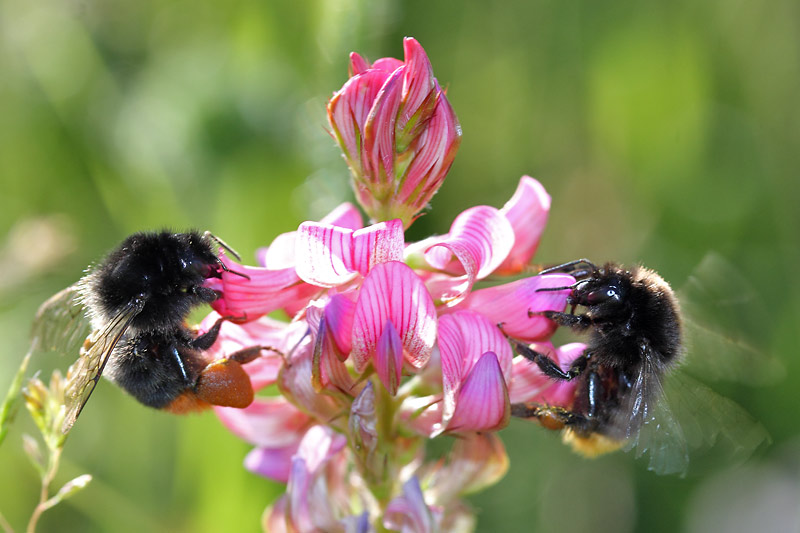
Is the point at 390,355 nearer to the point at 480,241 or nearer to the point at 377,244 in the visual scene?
the point at 377,244

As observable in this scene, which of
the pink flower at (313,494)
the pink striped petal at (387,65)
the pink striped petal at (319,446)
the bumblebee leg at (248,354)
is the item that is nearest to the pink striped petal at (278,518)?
the pink flower at (313,494)

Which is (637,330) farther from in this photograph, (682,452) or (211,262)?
(211,262)

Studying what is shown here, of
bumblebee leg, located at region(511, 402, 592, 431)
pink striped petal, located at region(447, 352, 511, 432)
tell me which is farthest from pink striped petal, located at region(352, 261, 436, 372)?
bumblebee leg, located at region(511, 402, 592, 431)

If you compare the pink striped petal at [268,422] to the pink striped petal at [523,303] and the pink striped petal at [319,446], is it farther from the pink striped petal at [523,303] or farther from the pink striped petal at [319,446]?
the pink striped petal at [523,303]

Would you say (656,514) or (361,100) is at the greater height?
(361,100)

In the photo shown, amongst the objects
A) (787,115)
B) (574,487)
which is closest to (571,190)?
(787,115)

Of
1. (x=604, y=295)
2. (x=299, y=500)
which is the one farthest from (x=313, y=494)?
(x=604, y=295)

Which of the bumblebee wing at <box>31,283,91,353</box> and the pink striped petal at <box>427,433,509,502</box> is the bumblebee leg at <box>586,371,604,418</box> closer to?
the pink striped petal at <box>427,433,509,502</box>
